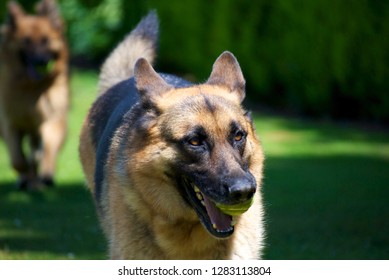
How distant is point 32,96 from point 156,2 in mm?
8123

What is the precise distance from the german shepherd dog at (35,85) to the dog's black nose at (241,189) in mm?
6711

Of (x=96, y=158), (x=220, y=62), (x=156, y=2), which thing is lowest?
(x=156, y=2)

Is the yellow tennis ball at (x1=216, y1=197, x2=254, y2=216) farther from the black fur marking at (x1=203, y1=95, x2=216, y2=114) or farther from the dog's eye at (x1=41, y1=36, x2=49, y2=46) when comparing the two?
the dog's eye at (x1=41, y1=36, x2=49, y2=46)

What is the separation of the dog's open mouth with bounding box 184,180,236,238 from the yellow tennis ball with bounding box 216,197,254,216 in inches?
3.5

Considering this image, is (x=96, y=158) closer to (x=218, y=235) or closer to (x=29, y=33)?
(x=218, y=235)

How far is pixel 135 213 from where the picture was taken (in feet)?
18.9

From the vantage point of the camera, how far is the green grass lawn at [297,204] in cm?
830

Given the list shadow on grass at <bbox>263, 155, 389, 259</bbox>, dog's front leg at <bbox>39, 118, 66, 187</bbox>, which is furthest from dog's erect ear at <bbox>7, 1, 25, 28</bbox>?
shadow on grass at <bbox>263, 155, 389, 259</bbox>

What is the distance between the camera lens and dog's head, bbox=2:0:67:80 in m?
12.4

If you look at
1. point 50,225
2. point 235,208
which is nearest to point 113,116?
point 235,208

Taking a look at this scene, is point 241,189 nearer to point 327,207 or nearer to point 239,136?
point 239,136

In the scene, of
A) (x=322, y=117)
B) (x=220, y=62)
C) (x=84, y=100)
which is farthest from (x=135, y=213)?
(x=84, y=100)

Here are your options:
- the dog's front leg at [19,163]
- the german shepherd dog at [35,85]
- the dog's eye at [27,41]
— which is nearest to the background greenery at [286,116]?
the dog's front leg at [19,163]

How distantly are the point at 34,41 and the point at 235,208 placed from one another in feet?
25.3
